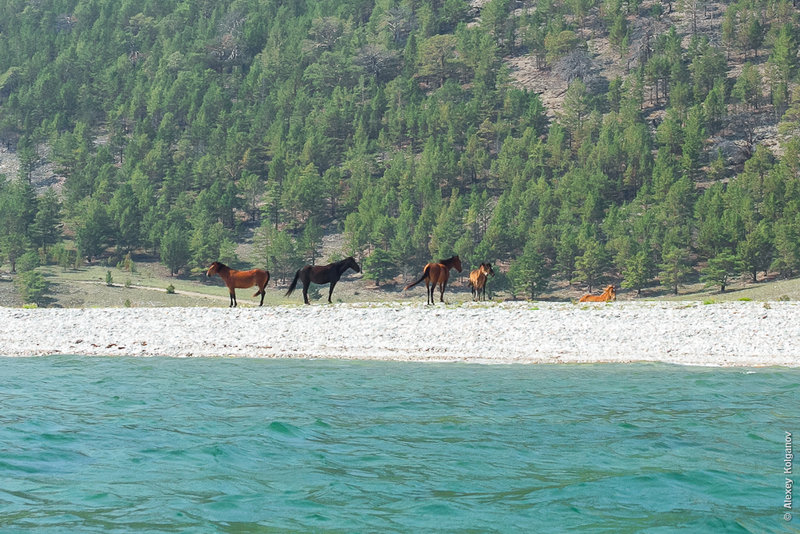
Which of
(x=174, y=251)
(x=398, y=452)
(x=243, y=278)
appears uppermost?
(x=174, y=251)

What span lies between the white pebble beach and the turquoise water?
4.80 m

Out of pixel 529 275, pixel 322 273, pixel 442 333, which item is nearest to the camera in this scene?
pixel 442 333

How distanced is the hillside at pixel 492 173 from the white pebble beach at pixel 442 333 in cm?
7088

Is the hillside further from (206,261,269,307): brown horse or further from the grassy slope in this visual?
(206,261,269,307): brown horse

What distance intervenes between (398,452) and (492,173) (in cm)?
13731

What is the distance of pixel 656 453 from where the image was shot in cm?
1580

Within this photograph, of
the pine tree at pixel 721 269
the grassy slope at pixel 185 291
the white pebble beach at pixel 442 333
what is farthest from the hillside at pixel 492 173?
the white pebble beach at pixel 442 333

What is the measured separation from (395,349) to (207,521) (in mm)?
20926

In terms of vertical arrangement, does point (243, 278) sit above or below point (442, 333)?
above

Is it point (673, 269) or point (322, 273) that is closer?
point (322, 273)

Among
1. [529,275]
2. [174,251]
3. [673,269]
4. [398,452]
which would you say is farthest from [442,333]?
[174,251]

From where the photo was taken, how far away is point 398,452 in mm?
16016

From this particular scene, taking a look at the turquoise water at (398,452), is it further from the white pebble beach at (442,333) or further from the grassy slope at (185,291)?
the grassy slope at (185,291)

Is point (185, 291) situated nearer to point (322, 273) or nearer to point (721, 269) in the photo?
point (322, 273)
